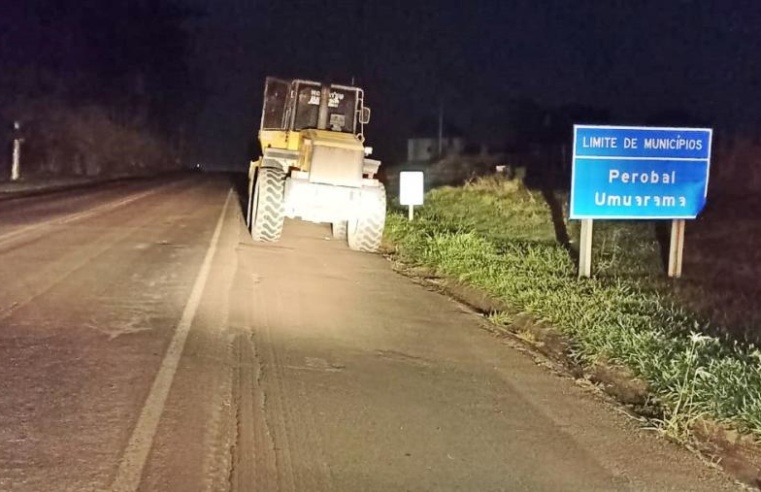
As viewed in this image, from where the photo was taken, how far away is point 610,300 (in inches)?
440

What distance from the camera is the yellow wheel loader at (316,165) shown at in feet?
51.8

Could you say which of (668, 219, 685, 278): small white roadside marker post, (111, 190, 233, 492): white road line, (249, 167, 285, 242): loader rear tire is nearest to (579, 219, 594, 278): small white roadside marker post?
(668, 219, 685, 278): small white roadside marker post

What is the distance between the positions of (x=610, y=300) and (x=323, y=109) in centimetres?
816

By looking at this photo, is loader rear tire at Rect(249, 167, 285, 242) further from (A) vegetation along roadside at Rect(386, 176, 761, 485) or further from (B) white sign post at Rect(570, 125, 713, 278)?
(B) white sign post at Rect(570, 125, 713, 278)

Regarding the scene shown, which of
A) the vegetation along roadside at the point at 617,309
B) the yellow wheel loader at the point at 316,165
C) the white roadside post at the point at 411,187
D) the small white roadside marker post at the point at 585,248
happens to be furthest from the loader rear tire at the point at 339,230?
the small white roadside marker post at the point at 585,248

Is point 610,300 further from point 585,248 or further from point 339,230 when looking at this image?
point 339,230

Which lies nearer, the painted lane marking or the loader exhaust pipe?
the painted lane marking

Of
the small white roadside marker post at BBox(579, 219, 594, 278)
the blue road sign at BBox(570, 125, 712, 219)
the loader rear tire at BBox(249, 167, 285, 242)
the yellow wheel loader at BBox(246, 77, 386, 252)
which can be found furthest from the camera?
the loader rear tire at BBox(249, 167, 285, 242)

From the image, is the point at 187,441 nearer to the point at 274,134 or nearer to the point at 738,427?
the point at 738,427

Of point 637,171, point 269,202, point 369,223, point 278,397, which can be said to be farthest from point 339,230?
point 278,397

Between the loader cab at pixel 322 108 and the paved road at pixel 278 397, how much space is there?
5326 mm

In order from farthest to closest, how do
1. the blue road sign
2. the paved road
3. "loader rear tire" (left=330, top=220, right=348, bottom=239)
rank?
"loader rear tire" (left=330, top=220, right=348, bottom=239) < the blue road sign < the paved road

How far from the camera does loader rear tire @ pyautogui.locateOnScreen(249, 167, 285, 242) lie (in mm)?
Answer: 16078

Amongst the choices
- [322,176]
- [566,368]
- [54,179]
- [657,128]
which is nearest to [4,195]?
[54,179]
